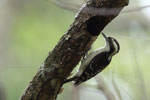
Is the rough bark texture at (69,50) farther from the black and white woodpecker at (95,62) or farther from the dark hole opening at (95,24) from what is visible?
the black and white woodpecker at (95,62)

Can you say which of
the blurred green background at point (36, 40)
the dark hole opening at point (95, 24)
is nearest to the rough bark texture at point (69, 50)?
the dark hole opening at point (95, 24)

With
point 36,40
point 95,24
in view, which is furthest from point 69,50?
point 36,40

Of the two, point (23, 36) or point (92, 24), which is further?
point (23, 36)

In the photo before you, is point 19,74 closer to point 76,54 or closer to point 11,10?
point 11,10

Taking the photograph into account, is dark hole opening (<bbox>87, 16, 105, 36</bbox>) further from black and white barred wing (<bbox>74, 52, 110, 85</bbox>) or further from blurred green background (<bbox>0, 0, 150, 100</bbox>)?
blurred green background (<bbox>0, 0, 150, 100</bbox>)

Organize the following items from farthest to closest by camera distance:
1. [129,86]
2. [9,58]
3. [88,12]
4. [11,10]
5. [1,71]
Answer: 1. [11,10]
2. [9,58]
3. [1,71]
4. [129,86]
5. [88,12]

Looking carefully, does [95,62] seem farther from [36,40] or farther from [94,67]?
[36,40]

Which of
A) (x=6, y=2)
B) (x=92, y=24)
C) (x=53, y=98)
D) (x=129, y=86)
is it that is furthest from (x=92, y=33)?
(x=6, y=2)
